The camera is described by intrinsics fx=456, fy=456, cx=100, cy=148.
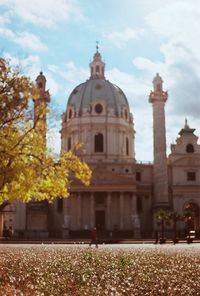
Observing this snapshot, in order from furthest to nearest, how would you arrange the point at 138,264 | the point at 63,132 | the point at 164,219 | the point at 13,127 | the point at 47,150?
the point at 63,132 < the point at 164,219 < the point at 47,150 < the point at 13,127 < the point at 138,264

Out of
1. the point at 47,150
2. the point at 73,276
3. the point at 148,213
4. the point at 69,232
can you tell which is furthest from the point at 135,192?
the point at 73,276

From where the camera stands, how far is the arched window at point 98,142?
83.1 m

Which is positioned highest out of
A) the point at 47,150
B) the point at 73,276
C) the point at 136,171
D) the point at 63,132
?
the point at 63,132

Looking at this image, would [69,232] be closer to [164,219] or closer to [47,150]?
[164,219]

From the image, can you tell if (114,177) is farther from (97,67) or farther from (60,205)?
(97,67)

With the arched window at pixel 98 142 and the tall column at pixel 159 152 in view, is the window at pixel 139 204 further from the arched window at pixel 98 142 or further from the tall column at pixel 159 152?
the arched window at pixel 98 142

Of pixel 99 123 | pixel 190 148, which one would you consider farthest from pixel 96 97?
pixel 190 148

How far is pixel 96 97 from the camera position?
3386 inches

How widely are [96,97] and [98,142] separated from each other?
8.84 metres

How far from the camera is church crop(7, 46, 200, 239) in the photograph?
237 feet

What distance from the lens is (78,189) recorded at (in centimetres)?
7306

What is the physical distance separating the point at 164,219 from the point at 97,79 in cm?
3812

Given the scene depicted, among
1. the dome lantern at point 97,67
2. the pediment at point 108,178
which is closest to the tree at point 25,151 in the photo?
the pediment at point 108,178

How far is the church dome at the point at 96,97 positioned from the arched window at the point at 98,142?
4.65 meters
